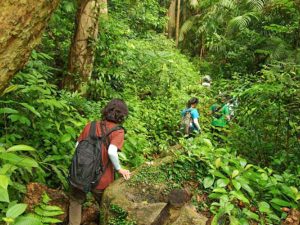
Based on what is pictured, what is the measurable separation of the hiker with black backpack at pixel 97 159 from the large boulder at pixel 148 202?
14 centimetres

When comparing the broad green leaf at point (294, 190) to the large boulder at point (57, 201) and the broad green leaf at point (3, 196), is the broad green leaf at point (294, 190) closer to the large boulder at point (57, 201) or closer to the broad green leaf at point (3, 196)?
the large boulder at point (57, 201)

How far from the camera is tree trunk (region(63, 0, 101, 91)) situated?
6.47 meters

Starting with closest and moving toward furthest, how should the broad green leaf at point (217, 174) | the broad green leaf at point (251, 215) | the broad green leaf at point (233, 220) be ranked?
the broad green leaf at point (233, 220) → the broad green leaf at point (251, 215) → the broad green leaf at point (217, 174)

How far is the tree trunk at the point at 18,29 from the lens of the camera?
244cm

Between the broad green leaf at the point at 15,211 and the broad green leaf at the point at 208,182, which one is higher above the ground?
the broad green leaf at the point at 15,211

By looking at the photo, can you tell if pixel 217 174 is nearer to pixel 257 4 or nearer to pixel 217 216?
pixel 217 216

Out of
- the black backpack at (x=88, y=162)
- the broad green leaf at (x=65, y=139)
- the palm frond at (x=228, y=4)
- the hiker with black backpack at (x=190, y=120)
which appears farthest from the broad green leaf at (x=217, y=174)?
the palm frond at (x=228, y=4)

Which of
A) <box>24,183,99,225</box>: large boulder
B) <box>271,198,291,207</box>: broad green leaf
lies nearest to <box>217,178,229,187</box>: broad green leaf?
<box>271,198,291,207</box>: broad green leaf

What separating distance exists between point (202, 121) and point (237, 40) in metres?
8.59

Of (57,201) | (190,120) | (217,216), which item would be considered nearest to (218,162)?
(217,216)

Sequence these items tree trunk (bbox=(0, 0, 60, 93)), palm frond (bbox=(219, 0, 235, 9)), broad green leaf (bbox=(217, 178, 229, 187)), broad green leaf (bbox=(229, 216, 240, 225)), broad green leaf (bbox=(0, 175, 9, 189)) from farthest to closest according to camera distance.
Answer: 1. palm frond (bbox=(219, 0, 235, 9))
2. broad green leaf (bbox=(217, 178, 229, 187))
3. broad green leaf (bbox=(229, 216, 240, 225))
4. tree trunk (bbox=(0, 0, 60, 93))
5. broad green leaf (bbox=(0, 175, 9, 189))

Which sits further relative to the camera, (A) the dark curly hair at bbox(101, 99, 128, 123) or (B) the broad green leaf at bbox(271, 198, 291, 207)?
(A) the dark curly hair at bbox(101, 99, 128, 123)

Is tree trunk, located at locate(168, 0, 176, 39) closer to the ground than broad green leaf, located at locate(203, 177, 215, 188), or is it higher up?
higher up

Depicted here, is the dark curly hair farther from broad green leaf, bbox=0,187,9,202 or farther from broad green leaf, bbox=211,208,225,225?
broad green leaf, bbox=0,187,9,202
